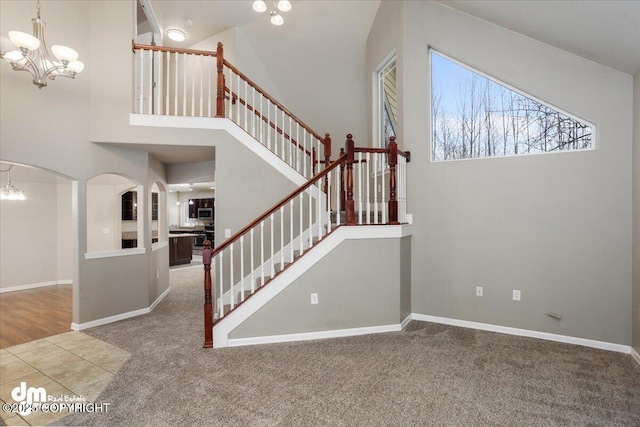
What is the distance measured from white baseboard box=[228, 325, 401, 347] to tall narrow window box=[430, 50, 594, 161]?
7.58 ft

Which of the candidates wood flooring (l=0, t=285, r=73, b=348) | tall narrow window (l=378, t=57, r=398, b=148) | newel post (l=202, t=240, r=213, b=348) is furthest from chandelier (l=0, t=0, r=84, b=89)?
tall narrow window (l=378, t=57, r=398, b=148)

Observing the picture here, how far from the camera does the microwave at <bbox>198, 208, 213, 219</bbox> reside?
11590 millimetres

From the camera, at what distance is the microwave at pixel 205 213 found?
38.0ft

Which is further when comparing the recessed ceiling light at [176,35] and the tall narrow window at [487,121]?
the recessed ceiling light at [176,35]

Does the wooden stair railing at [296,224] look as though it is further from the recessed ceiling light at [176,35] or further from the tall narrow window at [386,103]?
the recessed ceiling light at [176,35]

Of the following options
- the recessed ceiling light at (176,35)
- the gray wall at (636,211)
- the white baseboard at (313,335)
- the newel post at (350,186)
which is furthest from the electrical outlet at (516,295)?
the recessed ceiling light at (176,35)

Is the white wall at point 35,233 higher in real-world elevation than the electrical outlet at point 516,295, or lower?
higher

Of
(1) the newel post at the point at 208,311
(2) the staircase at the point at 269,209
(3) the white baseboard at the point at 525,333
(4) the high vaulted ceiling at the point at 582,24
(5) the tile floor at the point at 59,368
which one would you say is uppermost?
(4) the high vaulted ceiling at the point at 582,24

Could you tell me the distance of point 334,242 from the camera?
362 cm

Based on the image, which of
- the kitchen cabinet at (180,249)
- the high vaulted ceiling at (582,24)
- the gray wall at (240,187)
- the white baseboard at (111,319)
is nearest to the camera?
the high vaulted ceiling at (582,24)

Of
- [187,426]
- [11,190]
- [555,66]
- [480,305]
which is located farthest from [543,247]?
[11,190]

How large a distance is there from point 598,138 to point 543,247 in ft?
4.13

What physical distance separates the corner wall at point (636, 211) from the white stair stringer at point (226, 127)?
3.72 meters

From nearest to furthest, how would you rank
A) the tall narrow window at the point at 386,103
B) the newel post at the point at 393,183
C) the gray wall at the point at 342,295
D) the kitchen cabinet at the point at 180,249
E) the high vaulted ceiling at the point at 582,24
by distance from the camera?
the high vaulted ceiling at the point at 582,24 → the gray wall at the point at 342,295 → the newel post at the point at 393,183 → the tall narrow window at the point at 386,103 → the kitchen cabinet at the point at 180,249
